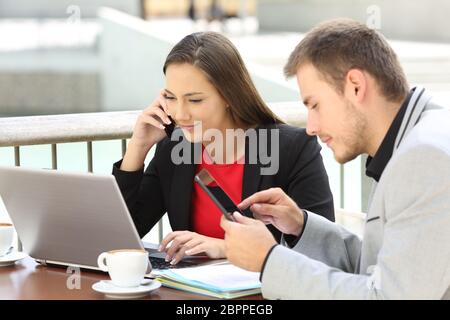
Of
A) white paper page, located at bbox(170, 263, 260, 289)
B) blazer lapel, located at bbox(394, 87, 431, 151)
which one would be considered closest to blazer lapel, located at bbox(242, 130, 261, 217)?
white paper page, located at bbox(170, 263, 260, 289)

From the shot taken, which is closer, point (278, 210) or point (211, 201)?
point (278, 210)

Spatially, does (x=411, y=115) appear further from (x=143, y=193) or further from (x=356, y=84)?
(x=143, y=193)

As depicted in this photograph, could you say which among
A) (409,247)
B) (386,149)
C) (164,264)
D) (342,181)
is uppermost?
(386,149)

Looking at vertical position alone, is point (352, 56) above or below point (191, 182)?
above

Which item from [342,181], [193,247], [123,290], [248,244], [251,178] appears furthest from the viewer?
[342,181]

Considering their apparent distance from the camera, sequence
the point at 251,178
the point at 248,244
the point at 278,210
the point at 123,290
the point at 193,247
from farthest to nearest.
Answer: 1. the point at 251,178
2. the point at 193,247
3. the point at 278,210
4. the point at 123,290
5. the point at 248,244

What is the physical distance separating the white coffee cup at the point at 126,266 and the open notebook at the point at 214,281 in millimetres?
91

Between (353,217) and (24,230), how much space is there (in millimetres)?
2664

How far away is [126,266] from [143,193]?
95 centimetres

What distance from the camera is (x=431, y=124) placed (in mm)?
1889

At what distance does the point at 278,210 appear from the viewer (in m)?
2.33

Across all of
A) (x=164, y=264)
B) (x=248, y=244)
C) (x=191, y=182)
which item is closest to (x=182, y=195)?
(x=191, y=182)

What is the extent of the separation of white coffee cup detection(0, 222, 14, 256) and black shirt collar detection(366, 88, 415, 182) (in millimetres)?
963

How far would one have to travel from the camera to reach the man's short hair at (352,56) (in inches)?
78.5
